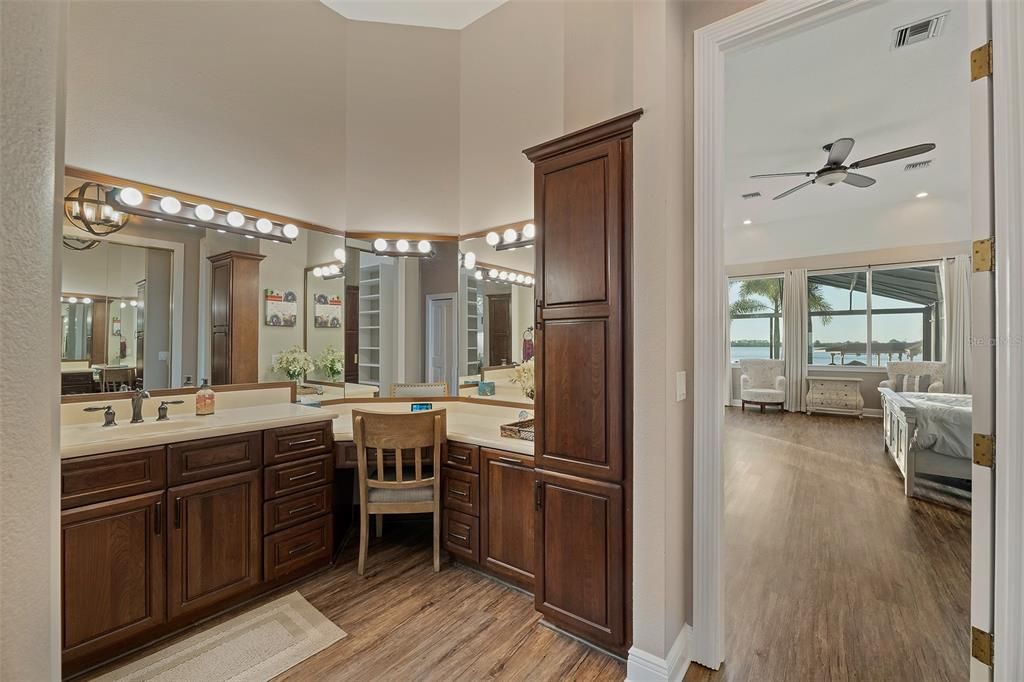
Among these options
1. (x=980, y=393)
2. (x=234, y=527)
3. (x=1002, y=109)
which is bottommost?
(x=234, y=527)

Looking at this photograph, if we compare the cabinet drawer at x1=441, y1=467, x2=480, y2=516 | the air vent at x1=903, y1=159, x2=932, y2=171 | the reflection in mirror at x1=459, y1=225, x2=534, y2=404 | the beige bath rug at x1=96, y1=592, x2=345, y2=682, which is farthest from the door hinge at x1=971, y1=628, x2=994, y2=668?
the air vent at x1=903, y1=159, x2=932, y2=171

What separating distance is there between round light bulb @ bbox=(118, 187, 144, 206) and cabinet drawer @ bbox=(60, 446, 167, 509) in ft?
4.57

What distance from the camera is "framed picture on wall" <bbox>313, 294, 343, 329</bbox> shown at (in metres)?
3.20

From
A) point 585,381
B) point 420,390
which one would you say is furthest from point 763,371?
point 585,381

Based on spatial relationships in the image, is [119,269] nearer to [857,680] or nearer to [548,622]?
[548,622]

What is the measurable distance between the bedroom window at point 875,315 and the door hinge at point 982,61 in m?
7.54

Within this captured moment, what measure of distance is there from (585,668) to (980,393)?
174cm

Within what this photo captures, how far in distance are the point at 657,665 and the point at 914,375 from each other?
25.1 ft

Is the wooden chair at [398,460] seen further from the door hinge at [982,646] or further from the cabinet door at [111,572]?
the door hinge at [982,646]

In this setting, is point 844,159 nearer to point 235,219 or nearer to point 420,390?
A: point 420,390

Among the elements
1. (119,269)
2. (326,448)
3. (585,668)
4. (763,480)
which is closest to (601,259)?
(585,668)

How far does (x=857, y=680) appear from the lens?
5.90 ft

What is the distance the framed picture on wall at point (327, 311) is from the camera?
320cm

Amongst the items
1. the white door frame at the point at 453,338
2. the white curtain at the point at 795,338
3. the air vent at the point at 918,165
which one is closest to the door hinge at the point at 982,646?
the white door frame at the point at 453,338
